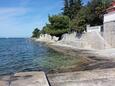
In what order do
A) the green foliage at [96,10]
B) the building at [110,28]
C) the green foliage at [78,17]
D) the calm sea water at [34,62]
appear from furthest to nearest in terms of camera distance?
→ the green foliage at [78,17] → the green foliage at [96,10] → the building at [110,28] → the calm sea water at [34,62]

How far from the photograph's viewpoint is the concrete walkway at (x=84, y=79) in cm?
523

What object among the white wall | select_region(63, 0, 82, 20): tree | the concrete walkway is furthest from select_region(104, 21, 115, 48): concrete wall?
select_region(63, 0, 82, 20): tree

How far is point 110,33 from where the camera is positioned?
25.8m

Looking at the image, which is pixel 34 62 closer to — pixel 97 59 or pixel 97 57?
pixel 97 57

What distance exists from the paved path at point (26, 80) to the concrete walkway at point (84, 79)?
0.29m

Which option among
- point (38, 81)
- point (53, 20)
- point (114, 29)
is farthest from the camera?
point (53, 20)

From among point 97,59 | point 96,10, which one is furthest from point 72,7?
point 97,59

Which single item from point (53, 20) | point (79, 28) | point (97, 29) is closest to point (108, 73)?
point (97, 29)

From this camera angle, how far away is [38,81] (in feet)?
16.5

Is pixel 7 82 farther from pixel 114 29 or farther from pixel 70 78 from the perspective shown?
pixel 114 29

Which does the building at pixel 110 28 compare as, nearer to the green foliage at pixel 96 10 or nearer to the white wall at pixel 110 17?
the white wall at pixel 110 17

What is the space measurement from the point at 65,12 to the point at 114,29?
34977 mm

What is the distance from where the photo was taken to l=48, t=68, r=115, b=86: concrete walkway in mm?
5234

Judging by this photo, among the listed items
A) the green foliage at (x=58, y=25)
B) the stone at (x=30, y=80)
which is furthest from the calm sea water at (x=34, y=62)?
the green foliage at (x=58, y=25)
